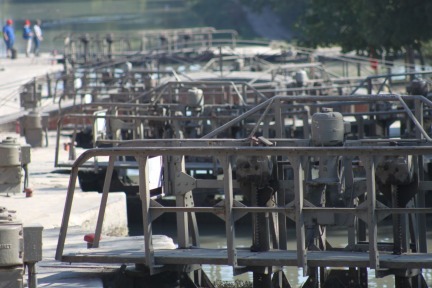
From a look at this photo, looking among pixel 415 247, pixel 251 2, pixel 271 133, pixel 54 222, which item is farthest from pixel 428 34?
pixel 251 2

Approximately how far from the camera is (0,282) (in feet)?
35.9

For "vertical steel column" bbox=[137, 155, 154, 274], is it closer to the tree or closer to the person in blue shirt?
the tree

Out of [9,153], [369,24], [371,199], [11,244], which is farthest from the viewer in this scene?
[369,24]

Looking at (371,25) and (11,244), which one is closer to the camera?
(11,244)


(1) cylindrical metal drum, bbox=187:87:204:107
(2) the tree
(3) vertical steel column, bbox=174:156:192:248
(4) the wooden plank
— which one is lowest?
(4) the wooden plank

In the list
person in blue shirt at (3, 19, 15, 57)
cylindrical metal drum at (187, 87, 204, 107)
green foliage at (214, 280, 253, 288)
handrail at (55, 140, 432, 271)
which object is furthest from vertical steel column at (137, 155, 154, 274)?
person in blue shirt at (3, 19, 15, 57)

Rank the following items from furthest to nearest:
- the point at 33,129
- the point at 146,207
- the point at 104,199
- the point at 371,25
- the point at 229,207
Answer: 1. the point at 371,25
2. the point at 33,129
3. the point at 104,199
4. the point at 146,207
5. the point at 229,207

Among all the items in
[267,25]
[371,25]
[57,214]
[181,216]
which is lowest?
[57,214]

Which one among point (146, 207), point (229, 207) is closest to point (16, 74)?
point (146, 207)

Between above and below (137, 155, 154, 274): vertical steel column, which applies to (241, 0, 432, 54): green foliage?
above

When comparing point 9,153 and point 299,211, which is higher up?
point 9,153

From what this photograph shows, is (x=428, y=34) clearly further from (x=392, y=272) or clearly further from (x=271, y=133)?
(x=392, y=272)

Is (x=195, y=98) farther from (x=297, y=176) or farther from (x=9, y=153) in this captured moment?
(x=297, y=176)

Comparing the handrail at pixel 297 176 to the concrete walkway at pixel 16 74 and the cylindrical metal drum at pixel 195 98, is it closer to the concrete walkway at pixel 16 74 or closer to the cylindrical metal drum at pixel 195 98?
the cylindrical metal drum at pixel 195 98
